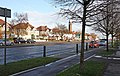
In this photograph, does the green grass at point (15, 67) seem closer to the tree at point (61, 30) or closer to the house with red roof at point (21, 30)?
the house with red roof at point (21, 30)

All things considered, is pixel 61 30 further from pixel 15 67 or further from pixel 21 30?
pixel 15 67

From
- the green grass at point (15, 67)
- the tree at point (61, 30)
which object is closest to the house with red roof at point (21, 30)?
the tree at point (61, 30)

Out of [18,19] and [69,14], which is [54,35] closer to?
[18,19]

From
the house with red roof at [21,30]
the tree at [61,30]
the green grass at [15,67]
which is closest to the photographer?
the green grass at [15,67]

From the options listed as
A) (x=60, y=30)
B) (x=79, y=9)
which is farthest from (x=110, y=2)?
(x=60, y=30)

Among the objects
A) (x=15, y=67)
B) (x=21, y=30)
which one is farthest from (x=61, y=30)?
(x=15, y=67)

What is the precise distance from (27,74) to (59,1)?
146 inches

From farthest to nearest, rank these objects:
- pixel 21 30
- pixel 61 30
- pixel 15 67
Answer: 1. pixel 61 30
2. pixel 21 30
3. pixel 15 67

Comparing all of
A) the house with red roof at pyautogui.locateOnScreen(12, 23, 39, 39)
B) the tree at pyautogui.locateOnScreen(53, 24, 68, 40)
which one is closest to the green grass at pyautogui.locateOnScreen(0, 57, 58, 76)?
the house with red roof at pyautogui.locateOnScreen(12, 23, 39, 39)

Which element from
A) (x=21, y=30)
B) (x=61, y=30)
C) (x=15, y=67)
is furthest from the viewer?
(x=61, y=30)

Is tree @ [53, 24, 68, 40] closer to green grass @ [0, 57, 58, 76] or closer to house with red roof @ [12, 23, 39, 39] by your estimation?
house with red roof @ [12, 23, 39, 39]

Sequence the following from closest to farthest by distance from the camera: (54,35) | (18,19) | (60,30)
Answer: (18,19) < (60,30) < (54,35)

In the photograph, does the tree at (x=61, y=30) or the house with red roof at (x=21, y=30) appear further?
the tree at (x=61, y=30)

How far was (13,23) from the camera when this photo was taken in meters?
87.4
